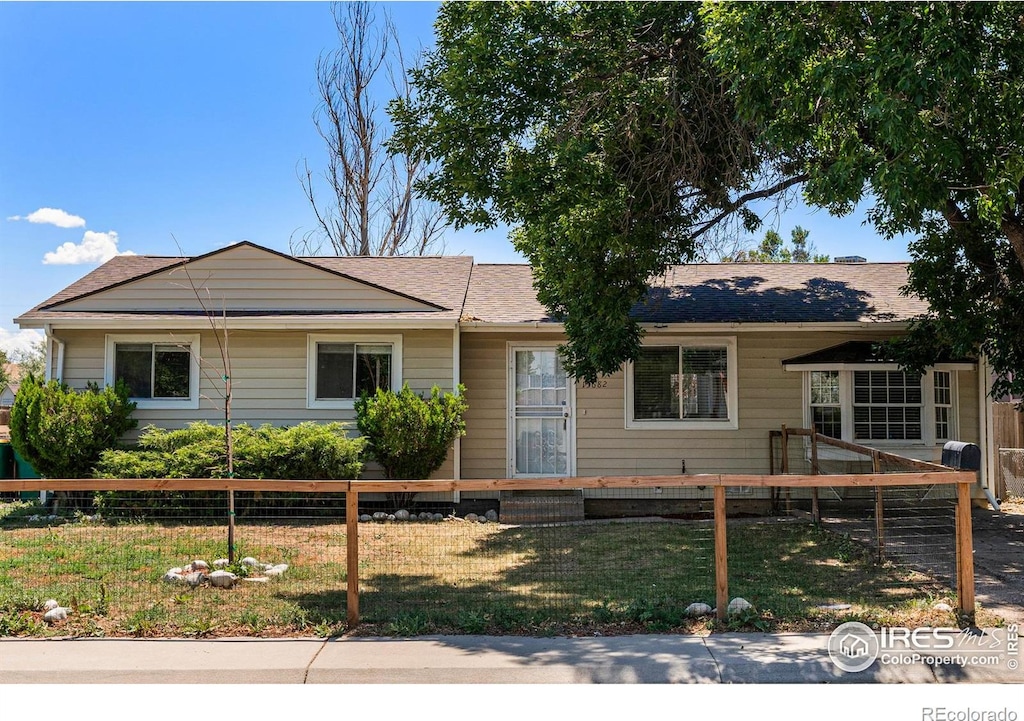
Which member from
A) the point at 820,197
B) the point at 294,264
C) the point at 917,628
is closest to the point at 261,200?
the point at 294,264

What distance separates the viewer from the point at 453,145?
8.74 meters

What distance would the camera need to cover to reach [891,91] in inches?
230

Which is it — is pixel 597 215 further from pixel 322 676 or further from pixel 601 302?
pixel 322 676

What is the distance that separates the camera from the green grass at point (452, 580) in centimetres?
578

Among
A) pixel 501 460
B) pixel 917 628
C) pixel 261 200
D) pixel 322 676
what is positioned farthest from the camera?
pixel 261 200

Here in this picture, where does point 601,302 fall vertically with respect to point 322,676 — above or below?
above

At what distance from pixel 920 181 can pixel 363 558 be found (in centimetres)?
640

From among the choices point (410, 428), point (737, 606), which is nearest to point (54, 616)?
point (737, 606)

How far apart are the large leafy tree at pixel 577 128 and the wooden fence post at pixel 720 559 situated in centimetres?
373

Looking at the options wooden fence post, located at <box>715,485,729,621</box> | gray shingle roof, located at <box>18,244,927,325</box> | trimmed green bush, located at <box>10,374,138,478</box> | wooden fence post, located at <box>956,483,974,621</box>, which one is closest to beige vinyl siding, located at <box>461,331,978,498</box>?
gray shingle roof, located at <box>18,244,927,325</box>

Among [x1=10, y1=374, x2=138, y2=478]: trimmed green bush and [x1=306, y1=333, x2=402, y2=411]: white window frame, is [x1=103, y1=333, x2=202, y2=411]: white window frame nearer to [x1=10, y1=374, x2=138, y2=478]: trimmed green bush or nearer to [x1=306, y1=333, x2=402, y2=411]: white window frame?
[x1=10, y1=374, x2=138, y2=478]: trimmed green bush

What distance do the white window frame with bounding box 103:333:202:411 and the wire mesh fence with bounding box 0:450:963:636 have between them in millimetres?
1782

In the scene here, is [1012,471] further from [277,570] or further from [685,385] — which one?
[277,570]

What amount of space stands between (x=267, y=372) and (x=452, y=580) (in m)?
5.97
